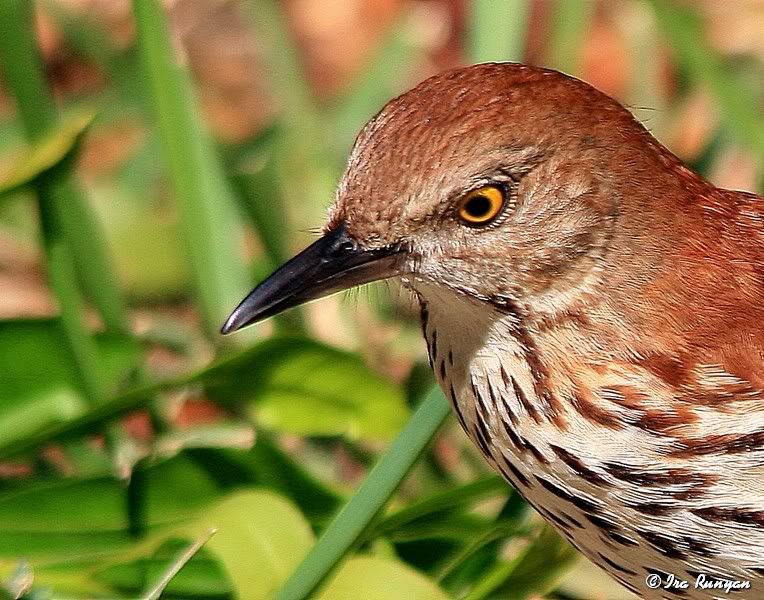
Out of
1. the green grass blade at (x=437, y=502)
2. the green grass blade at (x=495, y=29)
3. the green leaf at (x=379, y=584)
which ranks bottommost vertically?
the green leaf at (x=379, y=584)

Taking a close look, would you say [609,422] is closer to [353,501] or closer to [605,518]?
[605,518]

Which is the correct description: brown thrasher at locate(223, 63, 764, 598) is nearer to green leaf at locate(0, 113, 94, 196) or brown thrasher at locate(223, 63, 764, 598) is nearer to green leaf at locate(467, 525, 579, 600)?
green leaf at locate(467, 525, 579, 600)

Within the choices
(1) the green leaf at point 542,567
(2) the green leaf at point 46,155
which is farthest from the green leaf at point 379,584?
(2) the green leaf at point 46,155

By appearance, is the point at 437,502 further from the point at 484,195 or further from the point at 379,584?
the point at 484,195

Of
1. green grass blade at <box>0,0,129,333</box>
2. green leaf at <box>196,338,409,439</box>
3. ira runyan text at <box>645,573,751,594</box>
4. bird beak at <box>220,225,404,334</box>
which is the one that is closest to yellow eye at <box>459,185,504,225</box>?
bird beak at <box>220,225,404,334</box>

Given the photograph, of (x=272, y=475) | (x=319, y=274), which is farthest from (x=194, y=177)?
(x=319, y=274)

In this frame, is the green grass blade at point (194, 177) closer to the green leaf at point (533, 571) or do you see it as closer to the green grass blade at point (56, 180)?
the green grass blade at point (56, 180)
